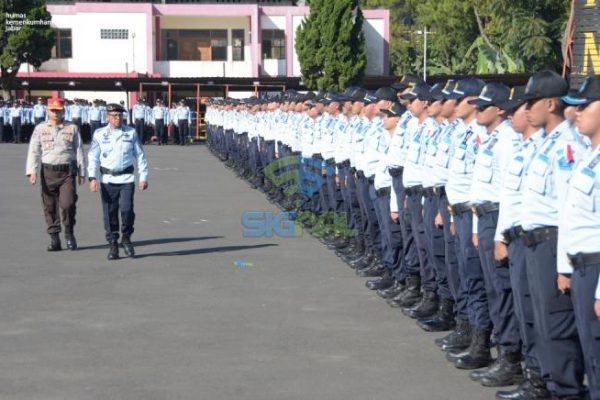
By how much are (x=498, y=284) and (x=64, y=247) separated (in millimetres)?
8382

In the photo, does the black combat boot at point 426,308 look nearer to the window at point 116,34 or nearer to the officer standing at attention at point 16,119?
the officer standing at attention at point 16,119

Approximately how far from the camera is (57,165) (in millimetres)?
14648

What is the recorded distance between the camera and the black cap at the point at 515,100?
23.8 ft

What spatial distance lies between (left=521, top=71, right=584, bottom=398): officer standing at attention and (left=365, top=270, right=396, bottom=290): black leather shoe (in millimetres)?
4716

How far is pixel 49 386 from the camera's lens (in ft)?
24.7

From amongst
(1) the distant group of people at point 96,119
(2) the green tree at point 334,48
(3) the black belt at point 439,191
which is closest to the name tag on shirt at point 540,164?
(3) the black belt at point 439,191

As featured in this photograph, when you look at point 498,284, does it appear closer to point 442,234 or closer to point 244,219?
point 442,234

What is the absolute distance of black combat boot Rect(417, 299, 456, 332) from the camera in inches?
373

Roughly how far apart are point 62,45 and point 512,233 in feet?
219

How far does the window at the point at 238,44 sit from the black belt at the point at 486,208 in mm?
66252

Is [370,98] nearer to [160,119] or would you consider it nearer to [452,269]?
[452,269]

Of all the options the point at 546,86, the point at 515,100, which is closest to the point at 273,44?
the point at 515,100

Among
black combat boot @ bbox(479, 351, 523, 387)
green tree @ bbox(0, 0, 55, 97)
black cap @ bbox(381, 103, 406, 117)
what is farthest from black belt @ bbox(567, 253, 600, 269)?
green tree @ bbox(0, 0, 55, 97)

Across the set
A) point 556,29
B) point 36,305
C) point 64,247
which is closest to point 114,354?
point 36,305
